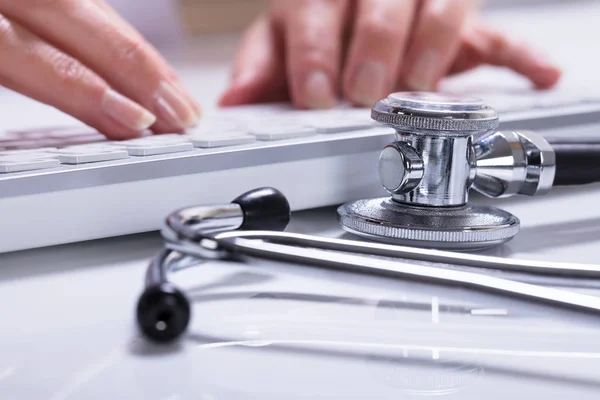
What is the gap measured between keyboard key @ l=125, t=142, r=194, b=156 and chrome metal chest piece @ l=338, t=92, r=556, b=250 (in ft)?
0.34

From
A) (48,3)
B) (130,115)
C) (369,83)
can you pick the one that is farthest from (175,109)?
(369,83)

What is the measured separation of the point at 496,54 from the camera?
103 centimetres

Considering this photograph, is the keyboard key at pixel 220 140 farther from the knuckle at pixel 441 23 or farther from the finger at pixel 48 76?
the knuckle at pixel 441 23

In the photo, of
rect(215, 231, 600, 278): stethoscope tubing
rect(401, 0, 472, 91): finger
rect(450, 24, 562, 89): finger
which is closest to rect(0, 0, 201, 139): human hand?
rect(215, 231, 600, 278): stethoscope tubing

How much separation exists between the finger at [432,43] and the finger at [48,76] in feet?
1.27

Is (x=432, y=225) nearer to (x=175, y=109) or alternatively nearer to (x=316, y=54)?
(x=175, y=109)

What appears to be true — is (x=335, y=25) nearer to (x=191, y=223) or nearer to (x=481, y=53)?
(x=481, y=53)

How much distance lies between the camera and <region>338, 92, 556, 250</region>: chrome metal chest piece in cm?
44

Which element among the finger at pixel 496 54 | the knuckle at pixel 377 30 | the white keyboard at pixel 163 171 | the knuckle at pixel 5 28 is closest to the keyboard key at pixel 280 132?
the white keyboard at pixel 163 171

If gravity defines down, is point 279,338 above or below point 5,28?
below

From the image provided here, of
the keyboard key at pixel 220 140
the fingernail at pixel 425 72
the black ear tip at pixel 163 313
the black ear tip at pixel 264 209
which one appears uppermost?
the fingernail at pixel 425 72

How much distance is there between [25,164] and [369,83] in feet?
1.39

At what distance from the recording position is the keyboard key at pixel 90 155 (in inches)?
17.5

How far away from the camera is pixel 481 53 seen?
104 cm
